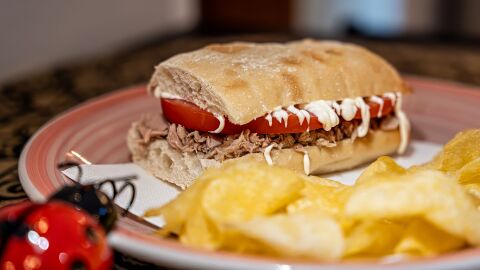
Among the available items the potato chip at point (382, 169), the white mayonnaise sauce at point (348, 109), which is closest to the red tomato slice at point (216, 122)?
the white mayonnaise sauce at point (348, 109)

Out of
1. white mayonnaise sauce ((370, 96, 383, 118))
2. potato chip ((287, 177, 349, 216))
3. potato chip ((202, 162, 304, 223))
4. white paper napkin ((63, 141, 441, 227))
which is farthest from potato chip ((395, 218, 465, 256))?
white mayonnaise sauce ((370, 96, 383, 118))

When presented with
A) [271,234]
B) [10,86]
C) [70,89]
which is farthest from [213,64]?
[10,86]

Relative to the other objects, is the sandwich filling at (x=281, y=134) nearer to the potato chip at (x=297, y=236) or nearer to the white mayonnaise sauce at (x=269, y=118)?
the white mayonnaise sauce at (x=269, y=118)

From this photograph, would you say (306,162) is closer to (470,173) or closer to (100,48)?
(470,173)

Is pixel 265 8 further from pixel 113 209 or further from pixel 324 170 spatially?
pixel 113 209

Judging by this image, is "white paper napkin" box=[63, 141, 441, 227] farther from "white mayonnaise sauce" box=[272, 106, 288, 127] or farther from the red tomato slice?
"white mayonnaise sauce" box=[272, 106, 288, 127]
